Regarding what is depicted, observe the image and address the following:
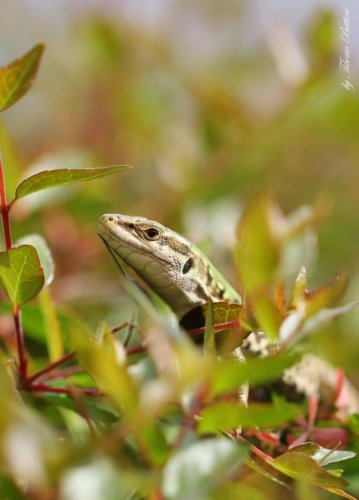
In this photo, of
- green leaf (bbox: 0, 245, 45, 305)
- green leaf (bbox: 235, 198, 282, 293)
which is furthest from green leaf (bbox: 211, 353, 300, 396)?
green leaf (bbox: 0, 245, 45, 305)

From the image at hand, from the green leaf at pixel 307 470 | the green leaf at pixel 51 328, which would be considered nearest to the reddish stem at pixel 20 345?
the green leaf at pixel 51 328

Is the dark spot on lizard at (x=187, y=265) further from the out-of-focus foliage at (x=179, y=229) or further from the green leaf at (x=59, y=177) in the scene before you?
the green leaf at (x=59, y=177)

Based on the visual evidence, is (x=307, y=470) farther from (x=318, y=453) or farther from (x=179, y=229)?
(x=179, y=229)

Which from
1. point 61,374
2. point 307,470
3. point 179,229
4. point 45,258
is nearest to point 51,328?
point 61,374

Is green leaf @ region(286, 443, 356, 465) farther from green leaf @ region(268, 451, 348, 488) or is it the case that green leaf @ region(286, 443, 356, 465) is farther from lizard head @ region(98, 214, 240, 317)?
lizard head @ region(98, 214, 240, 317)

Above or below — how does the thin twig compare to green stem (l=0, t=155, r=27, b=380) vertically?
below

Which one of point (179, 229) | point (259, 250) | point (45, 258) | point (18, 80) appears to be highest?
point (18, 80)
